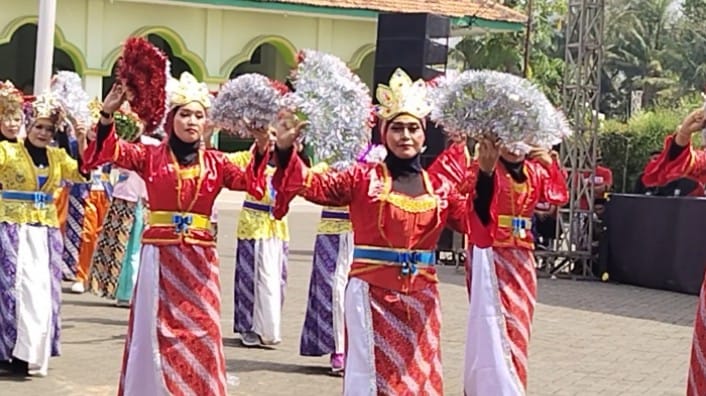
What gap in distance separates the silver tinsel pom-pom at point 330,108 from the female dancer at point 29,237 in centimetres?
318

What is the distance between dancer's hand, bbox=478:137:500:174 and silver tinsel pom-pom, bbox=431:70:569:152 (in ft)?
0.24

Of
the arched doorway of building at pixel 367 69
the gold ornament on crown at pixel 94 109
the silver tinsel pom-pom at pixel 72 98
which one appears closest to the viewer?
the silver tinsel pom-pom at pixel 72 98

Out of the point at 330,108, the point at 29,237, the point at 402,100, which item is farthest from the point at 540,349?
the point at 330,108

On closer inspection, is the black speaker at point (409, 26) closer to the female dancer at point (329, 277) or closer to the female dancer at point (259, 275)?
the female dancer at point (329, 277)

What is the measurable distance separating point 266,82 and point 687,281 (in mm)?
10170

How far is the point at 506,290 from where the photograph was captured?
23.8 ft

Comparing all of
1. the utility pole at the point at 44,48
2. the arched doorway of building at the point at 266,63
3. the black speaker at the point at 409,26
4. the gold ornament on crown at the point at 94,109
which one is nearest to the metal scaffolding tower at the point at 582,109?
the black speaker at the point at 409,26

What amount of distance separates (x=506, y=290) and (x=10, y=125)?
3556 millimetres

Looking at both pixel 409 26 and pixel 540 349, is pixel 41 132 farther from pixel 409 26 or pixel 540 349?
pixel 540 349

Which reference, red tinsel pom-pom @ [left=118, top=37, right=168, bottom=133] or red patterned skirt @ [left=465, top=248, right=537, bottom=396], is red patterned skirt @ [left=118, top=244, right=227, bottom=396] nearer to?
red tinsel pom-pom @ [left=118, top=37, right=168, bottom=133]

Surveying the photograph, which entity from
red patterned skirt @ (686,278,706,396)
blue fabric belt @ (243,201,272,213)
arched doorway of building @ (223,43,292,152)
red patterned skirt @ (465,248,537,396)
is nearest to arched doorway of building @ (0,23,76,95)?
arched doorway of building @ (223,43,292,152)

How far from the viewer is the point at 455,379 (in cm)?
917

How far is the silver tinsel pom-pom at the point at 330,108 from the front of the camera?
18.7 feet

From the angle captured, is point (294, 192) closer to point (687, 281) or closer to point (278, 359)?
point (278, 359)
